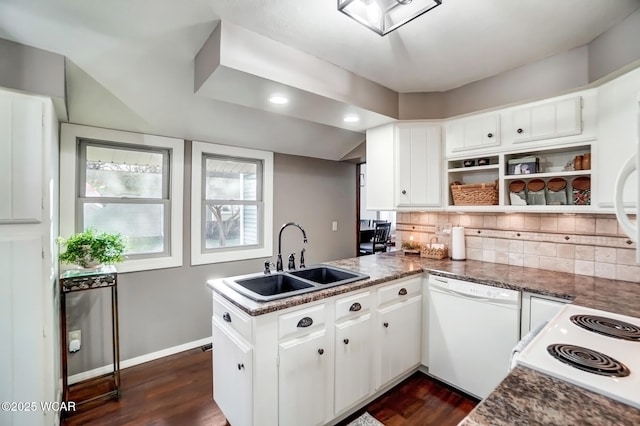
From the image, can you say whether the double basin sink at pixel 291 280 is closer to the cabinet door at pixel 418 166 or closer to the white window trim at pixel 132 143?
the cabinet door at pixel 418 166

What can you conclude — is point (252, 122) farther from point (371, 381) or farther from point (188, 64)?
point (371, 381)

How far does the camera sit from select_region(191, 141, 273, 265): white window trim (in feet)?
9.52

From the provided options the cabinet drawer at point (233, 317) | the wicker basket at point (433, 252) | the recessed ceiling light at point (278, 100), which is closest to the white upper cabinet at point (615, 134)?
the wicker basket at point (433, 252)

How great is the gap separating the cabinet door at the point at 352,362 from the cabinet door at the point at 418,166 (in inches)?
48.2

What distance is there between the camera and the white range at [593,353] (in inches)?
31.9

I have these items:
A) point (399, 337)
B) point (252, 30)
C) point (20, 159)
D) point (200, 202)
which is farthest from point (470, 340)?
point (20, 159)

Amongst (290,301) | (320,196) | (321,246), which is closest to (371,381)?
(290,301)

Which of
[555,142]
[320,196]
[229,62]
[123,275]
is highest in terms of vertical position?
[229,62]

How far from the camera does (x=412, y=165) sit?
2668mm

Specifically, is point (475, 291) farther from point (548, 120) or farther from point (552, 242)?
point (548, 120)

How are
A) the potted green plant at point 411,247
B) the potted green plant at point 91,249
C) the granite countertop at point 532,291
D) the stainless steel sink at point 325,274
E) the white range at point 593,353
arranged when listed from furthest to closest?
the potted green plant at point 411,247 < the stainless steel sink at point 325,274 < the potted green plant at point 91,249 < the white range at point 593,353 < the granite countertop at point 532,291

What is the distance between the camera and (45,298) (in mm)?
1672

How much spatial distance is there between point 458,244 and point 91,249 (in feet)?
9.87

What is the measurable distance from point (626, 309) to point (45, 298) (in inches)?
122
